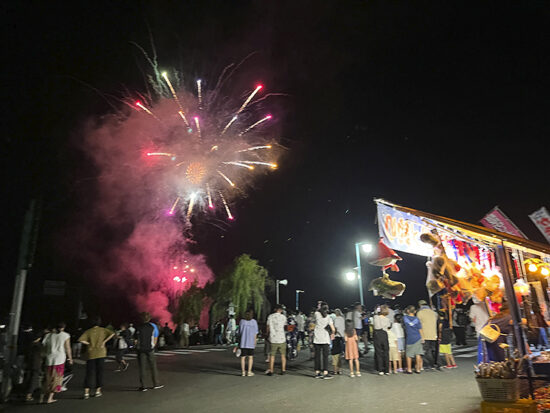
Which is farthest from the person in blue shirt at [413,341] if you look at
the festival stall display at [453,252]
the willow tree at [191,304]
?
the willow tree at [191,304]

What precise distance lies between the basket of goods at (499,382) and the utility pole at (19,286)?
9.06 m

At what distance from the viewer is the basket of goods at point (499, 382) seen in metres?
4.81

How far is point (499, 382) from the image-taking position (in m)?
4.83

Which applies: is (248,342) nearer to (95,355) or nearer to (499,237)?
(95,355)

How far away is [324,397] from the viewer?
736cm

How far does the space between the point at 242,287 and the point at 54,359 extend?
71.1 feet

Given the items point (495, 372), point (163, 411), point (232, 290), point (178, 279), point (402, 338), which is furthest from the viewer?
point (178, 279)

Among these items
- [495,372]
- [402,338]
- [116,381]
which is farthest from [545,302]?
[116,381]

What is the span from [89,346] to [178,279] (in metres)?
28.1

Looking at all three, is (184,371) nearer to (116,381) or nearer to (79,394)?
(116,381)

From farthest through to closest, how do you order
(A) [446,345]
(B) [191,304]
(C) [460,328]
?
(B) [191,304] → (C) [460,328] → (A) [446,345]

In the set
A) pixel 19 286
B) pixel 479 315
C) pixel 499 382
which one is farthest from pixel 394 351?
pixel 19 286

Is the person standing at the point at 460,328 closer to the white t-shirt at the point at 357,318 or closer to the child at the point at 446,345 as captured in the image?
the white t-shirt at the point at 357,318

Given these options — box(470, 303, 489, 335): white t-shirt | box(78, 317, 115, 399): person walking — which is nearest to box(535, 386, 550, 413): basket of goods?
box(470, 303, 489, 335): white t-shirt
